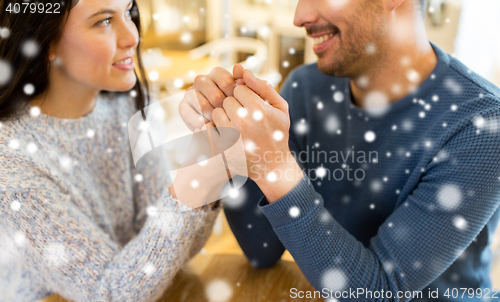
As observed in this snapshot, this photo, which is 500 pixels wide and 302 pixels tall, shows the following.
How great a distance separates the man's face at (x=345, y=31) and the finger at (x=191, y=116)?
449 millimetres

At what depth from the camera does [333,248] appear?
2.27 ft

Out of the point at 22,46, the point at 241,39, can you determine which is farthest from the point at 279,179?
the point at 241,39

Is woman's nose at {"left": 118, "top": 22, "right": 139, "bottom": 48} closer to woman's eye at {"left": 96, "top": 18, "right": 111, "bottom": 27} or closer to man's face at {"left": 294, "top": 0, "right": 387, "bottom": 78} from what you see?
woman's eye at {"left": 96, "top": 18, "right": 111, "bottom": 27}

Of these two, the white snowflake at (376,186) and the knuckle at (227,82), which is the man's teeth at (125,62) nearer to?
the knuckle at (227,82)

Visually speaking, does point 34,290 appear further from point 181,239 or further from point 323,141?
point 323,141

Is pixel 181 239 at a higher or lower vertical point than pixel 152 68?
higher

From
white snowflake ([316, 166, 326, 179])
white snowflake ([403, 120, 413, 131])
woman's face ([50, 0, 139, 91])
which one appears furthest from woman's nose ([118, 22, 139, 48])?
white snowflake ([403, 120, 413, 131])

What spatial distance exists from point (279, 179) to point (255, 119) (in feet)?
0.45

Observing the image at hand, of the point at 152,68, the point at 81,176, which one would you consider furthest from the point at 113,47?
the point at 152,68

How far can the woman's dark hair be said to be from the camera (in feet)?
2.41

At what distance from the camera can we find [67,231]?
70 cm

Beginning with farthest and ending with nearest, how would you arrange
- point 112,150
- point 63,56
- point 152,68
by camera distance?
point 152,68 < point 112,150 < point 63,56

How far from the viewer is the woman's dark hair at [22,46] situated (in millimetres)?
735

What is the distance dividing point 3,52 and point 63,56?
12 cm
